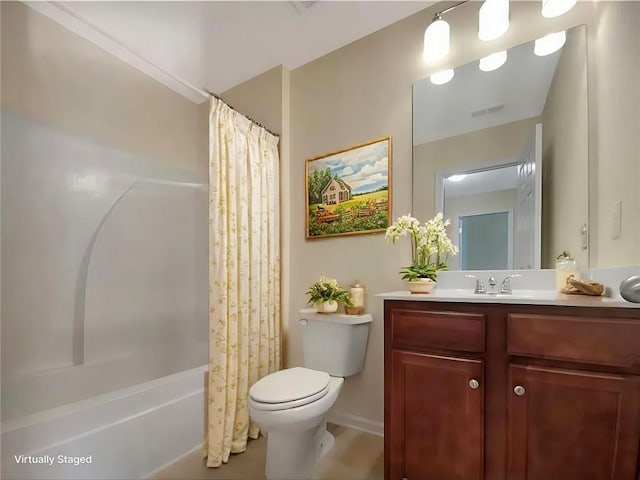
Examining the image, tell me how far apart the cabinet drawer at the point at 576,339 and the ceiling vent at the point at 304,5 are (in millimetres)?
1904

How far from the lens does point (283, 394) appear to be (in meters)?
1.29

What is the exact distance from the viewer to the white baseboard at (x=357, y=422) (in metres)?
1.74

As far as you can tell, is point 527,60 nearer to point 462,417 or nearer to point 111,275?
point 462,417

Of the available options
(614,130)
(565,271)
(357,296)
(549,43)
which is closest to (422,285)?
(357,296)

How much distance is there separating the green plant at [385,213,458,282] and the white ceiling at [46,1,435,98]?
1.30 m

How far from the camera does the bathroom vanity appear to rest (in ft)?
2.80

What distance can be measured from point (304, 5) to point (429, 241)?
5.05 feet

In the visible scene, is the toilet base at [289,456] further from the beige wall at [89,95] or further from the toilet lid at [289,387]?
the beige wall at [89,95]

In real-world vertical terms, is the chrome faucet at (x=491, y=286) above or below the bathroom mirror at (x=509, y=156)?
below

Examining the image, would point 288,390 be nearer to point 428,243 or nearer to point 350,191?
point 428,243

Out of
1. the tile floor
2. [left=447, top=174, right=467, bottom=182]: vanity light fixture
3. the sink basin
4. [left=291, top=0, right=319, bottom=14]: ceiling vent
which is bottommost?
the tile floor

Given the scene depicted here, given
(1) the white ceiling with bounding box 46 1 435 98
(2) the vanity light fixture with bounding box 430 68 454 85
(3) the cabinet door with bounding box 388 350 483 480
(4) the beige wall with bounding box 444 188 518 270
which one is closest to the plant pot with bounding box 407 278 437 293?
(4) the beige wall with bounding box 444 188 518 270

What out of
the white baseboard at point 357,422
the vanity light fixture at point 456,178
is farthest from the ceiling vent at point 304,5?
the white baseboard at point 357,422

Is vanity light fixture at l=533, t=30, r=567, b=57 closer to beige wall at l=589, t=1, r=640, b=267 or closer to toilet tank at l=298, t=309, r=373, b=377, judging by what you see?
beige wall at l=589, t=1, r=640, b=267
